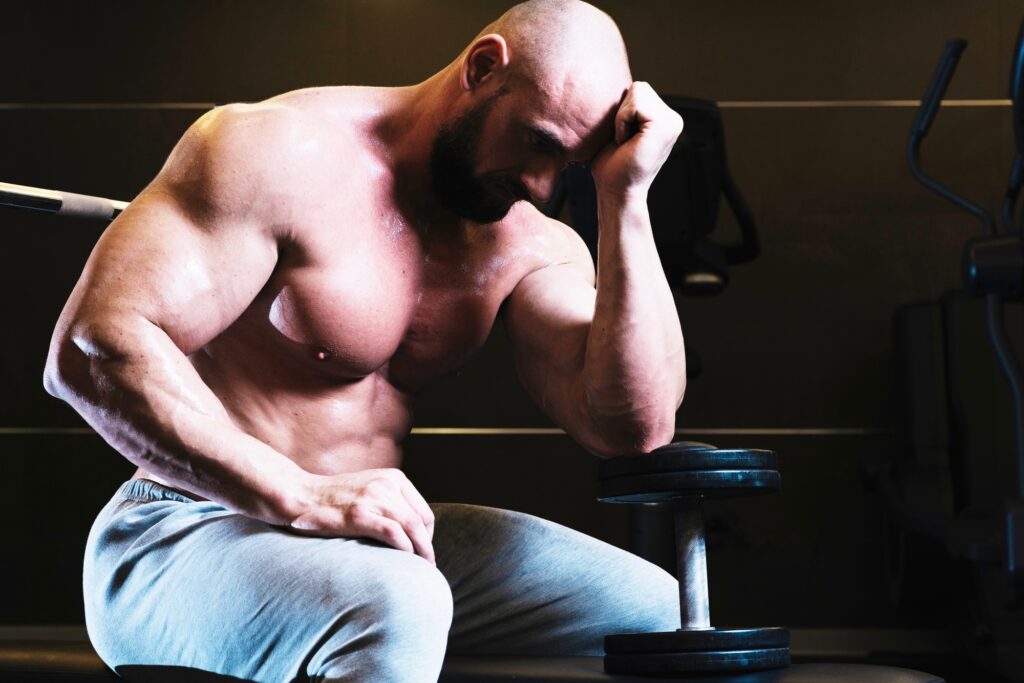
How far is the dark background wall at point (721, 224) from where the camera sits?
12.2 ft

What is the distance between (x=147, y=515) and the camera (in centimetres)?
129

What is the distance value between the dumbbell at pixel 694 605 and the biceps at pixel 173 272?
1.47 feet

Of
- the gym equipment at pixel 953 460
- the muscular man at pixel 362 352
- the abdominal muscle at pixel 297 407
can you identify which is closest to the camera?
the muscular man at pixel 362 352

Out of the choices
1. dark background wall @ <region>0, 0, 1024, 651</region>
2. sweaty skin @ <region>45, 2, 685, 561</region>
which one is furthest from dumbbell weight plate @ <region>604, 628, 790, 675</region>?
dark background wall @ <region>0, 0, 1024, 651</region>

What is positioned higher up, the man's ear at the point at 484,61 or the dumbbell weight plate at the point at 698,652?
the man's ear at the point at 484,61

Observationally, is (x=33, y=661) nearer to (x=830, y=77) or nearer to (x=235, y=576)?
(x=235, y=576)

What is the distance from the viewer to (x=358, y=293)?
1.34 metres

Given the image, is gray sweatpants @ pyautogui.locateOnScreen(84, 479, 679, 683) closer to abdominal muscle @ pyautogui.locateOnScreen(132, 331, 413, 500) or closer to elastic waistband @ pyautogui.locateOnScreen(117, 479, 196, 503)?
elastic waistband @ pyautogui.locateOnScreen(117, 479, 196, 503)

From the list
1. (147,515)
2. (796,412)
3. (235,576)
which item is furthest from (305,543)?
(796,412)

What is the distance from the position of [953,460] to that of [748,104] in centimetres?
130

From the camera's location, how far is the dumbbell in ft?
3.89

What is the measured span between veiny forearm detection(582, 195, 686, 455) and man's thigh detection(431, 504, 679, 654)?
0.16m

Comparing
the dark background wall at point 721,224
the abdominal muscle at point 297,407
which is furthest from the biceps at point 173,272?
the dark background wall at point 721,224

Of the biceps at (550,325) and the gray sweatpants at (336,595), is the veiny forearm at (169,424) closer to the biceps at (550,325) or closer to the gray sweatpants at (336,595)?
the gray sweatpants at (336,595)
